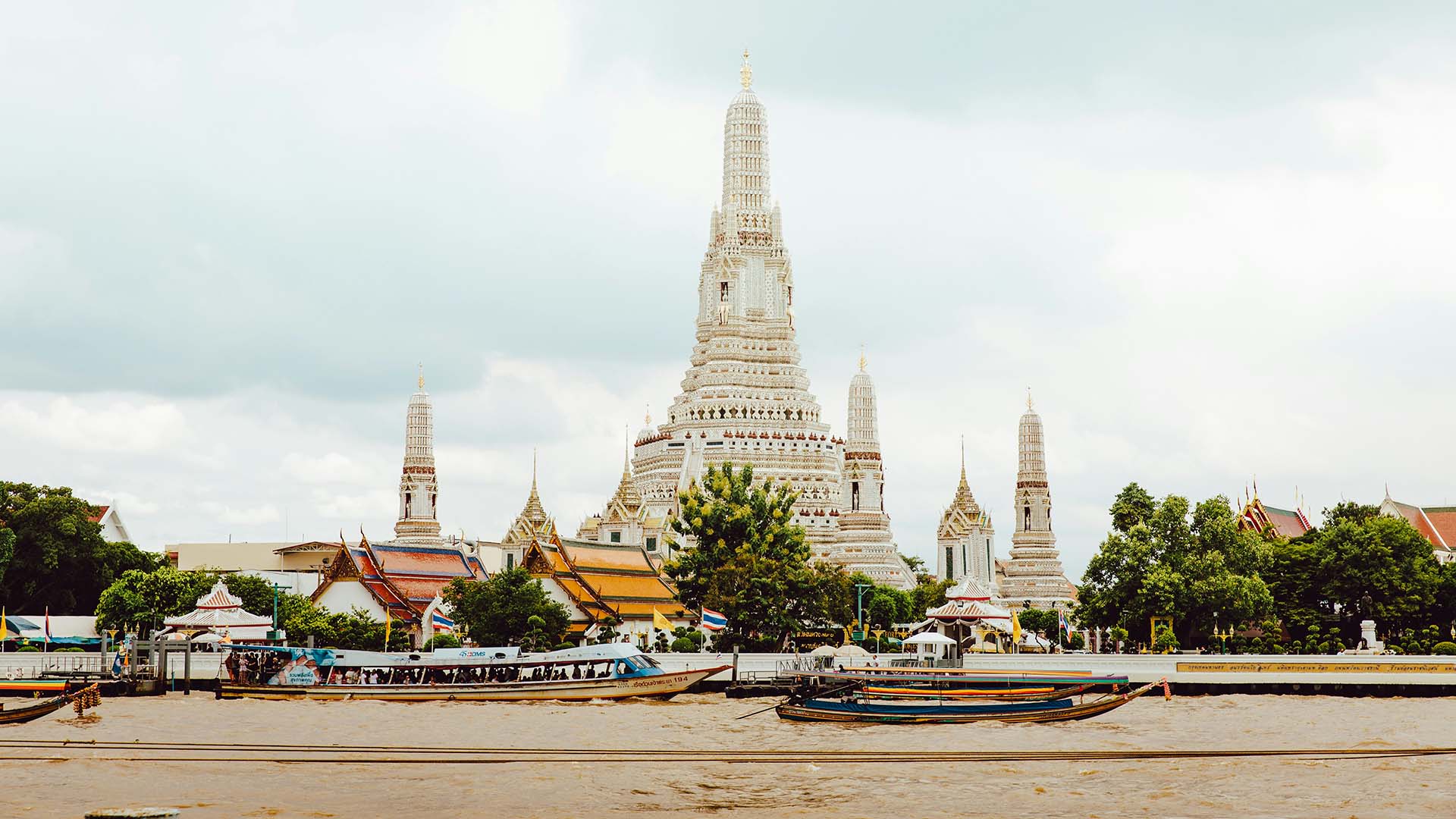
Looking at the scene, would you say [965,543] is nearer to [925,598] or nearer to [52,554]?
[925,598]

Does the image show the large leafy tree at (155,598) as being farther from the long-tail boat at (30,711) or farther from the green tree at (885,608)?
the green tree at (885,608)

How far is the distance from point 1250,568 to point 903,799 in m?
33.9

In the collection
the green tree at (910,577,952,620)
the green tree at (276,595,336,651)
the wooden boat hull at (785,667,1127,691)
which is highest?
the green tree at (910,577,952,620)

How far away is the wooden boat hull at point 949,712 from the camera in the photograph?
38688 mm

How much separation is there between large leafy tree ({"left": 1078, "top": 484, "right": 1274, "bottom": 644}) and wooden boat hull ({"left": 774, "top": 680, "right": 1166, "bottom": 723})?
15.2 metres

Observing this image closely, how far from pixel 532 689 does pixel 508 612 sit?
9.68 meters

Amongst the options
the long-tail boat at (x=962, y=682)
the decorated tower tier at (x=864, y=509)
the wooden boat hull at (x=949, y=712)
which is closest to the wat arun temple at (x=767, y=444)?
the decorated tower tier at (x=864, y=509)

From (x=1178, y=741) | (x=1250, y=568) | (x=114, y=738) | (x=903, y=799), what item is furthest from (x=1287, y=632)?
(x=114, y=738)

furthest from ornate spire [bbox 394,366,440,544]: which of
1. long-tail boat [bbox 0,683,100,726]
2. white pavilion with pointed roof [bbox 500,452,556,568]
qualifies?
long-tail boat [bbox 0,683,100,726]

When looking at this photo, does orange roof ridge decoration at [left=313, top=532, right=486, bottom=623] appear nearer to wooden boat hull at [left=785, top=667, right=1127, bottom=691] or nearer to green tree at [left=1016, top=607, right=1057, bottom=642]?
wooden boat hull at [left=785, top=667, right=1127, bottom=691]

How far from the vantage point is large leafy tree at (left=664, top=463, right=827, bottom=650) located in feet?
180

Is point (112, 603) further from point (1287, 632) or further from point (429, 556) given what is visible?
point (1287, 632)

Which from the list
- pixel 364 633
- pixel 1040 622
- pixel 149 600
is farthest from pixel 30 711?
pixel 1040 622

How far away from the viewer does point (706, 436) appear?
93312 millimetres
